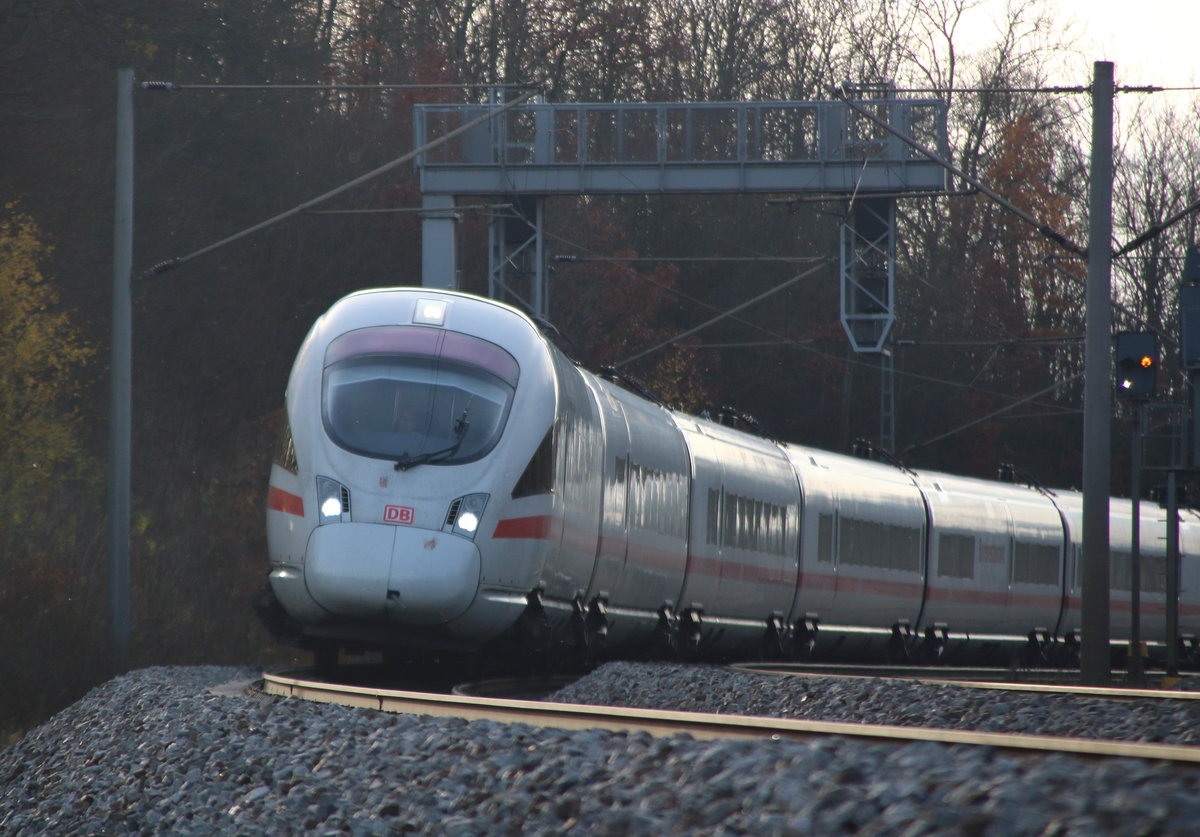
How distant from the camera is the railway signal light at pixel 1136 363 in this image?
18.2 m

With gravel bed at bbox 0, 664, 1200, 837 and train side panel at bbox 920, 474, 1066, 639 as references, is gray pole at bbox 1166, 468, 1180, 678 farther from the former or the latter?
gravel bed at bbox 0, 664, 1200, 837

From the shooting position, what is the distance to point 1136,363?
18.2m

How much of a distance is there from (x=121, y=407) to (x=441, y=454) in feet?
19.5

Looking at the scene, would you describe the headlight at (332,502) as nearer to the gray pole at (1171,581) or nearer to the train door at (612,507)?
the train door at (612,507)

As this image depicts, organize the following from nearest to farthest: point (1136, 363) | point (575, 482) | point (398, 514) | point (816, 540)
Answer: point (398, 514) → point (575, 482) → point (1136, 363) → point (816, 540)

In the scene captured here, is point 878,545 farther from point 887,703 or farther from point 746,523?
point 887,703

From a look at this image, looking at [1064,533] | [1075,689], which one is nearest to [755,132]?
[1064,533]

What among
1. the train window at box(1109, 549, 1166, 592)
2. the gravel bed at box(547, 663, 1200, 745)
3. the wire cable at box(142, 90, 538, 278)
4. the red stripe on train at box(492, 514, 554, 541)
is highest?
the wire cable at box(142, 90, 538, 278)

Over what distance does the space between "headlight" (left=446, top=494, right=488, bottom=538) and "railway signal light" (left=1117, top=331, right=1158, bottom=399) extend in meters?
8.14

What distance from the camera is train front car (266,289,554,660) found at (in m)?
12.5

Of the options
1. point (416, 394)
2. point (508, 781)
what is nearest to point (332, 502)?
point (416, 394)

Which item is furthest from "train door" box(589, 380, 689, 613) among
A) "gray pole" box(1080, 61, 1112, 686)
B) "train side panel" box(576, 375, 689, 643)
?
"gray pole" box(1080, 61, 1112, 686)

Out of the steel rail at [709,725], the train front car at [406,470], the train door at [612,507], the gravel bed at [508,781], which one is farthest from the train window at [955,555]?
A: the steel rail at [709,725]

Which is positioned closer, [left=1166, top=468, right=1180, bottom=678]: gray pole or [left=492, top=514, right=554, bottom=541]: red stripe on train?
[left=492, top=514, right=554, bottom=541]: red stripe on train
